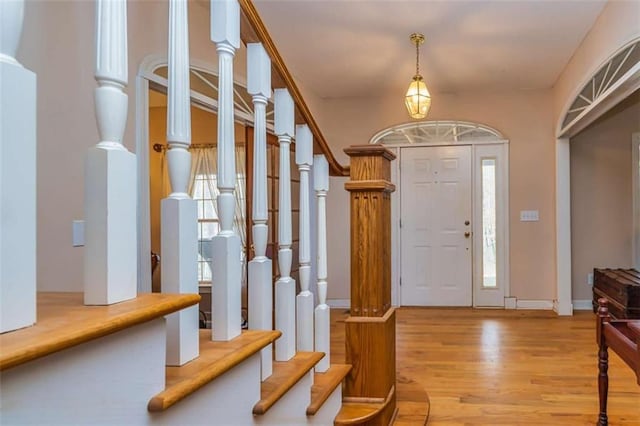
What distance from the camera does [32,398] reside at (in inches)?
23.0

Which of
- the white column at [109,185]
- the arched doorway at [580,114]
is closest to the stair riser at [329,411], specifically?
the white column at [109,185]

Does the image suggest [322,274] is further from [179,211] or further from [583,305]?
[583,305]

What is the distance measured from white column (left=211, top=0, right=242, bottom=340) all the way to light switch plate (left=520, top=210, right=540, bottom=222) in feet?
16.8

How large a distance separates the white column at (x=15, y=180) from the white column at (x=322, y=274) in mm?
1276

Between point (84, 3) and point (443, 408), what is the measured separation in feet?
9.83

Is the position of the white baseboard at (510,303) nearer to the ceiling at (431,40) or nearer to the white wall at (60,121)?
the ceiling at (431,40)

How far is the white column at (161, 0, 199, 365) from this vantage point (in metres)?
0.95

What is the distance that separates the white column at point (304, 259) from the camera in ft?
5.51

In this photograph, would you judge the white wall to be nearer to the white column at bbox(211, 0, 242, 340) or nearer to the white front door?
the white column at bbox(211, 0, 242, 340)

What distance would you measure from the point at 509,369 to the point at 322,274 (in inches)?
86.0

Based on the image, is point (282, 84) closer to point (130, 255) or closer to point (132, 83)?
point (130, 255)

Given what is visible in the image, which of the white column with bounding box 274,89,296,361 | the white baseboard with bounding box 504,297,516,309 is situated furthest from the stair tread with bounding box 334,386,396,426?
the white baseboard with bounding box 504,297,516,309

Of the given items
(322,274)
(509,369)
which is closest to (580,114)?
(509,369)

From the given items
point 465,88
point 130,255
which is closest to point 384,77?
point 465,88
